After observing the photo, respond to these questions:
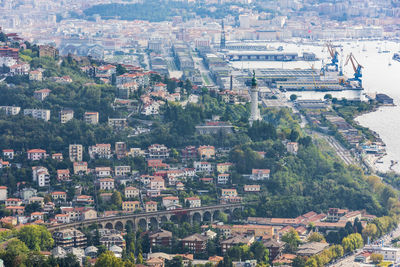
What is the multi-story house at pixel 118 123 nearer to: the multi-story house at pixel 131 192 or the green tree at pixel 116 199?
the multi-story house at pixel 131 192

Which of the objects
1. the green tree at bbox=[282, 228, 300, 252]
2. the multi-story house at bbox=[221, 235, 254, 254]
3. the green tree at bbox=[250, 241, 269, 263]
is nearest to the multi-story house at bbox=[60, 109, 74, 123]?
the multi-story house at bbox=[221, 235, 254, 254]

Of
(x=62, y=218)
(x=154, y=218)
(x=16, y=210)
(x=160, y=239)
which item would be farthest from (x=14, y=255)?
(x=154, y=218)

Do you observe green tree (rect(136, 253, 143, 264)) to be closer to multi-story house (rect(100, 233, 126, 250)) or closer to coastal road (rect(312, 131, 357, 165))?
multi-story house (rect(100, 233, 126, 250))

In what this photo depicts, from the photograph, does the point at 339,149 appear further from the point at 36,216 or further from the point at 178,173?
the point at 36,216

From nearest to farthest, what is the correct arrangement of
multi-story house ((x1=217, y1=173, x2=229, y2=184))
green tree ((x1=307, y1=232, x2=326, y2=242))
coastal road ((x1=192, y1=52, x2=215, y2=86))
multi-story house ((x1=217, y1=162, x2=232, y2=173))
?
green tree ((x1=307, y1=232, x2=326, y2=242)) → multi-story house ((x1=217, y1=173, x2=229, y2=184)) → multi-story house ((x1=217, y1=162, x2=232, y2=173)) → coastal road ((x1=192, y1=52, x2=215, y2=86))

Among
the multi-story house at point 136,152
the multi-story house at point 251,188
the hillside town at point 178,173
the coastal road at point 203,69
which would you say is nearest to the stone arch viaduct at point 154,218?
the hillside town at point 178,173

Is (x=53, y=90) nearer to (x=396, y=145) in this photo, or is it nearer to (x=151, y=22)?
(x=396, y=145)
